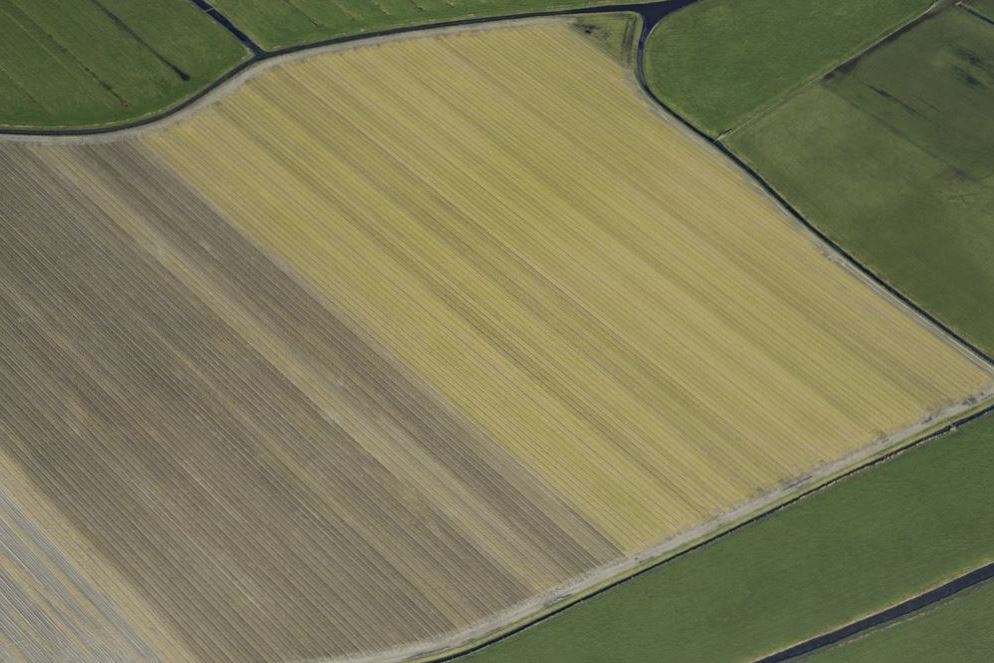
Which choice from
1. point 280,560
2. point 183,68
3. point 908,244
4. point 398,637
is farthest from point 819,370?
point 183,68

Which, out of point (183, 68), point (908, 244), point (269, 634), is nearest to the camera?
point (269, 634)

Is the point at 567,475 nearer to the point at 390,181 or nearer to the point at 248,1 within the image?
the point at 390,181

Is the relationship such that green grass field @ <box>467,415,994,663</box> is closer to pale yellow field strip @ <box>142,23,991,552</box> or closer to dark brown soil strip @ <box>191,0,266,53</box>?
pale yellow field strip @ <box>142,23,991,552</box>

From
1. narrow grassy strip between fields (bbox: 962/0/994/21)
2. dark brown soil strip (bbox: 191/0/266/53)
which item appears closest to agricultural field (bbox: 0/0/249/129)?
dark brown soil strip (bbox: 191/0/266/53)

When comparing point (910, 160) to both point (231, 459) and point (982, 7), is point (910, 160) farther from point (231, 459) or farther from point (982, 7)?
point (231, 459)

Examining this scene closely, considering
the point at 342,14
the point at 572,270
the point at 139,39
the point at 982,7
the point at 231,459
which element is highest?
the point at 982,7

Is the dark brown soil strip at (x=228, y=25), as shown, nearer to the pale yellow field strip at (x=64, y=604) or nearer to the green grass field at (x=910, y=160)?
the green grass field at (x=910, y=160)

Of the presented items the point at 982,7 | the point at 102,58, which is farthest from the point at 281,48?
the point at 982,7
